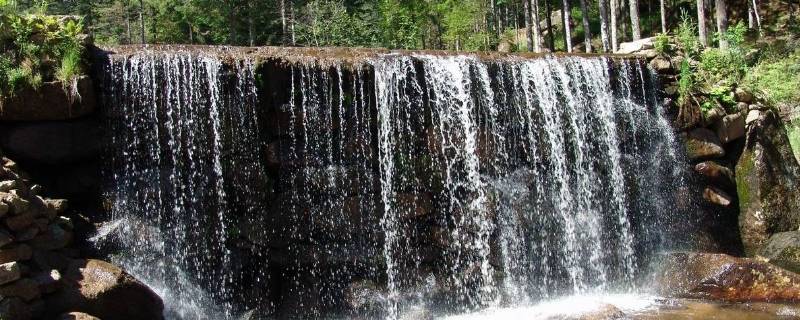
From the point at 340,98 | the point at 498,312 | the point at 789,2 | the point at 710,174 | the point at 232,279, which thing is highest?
the point at 789,2

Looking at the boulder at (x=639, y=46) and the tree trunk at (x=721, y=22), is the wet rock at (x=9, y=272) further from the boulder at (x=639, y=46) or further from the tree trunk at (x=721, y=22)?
the tree trunk at (x=721, y=22)

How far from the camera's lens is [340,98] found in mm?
9047

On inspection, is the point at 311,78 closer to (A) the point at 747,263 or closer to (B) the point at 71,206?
(B) the point at 71,206

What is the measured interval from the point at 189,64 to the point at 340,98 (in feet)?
6.69

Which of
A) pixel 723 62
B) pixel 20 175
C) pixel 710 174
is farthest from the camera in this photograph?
pixel 723 62

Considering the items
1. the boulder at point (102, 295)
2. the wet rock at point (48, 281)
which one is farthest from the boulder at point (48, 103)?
the wet rock at point (48, 281)

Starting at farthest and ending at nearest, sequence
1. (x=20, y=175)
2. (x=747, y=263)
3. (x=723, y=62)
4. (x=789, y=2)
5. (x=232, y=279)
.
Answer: (x=789, y=2), (x=723, y=62), (x=747, y=263), (x=232, y=279), (x=20, y=175)

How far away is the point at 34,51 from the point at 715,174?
33.4ft

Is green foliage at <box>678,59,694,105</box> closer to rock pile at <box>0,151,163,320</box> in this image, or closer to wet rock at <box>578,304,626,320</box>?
wet rock at <box>578,304,626,320</box>

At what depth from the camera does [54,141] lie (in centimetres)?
760

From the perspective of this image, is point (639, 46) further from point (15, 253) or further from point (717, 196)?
point (15, 253)

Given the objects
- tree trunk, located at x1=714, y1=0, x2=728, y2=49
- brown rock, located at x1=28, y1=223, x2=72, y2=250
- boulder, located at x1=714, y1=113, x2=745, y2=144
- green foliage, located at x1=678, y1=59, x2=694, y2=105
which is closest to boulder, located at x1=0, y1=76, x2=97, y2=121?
brown rock, located at x1=28, y1=223, x2=72, y2=250

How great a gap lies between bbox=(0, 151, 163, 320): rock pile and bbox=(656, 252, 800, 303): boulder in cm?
701

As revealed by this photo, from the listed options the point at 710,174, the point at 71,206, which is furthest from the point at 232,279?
the point at 710,174
